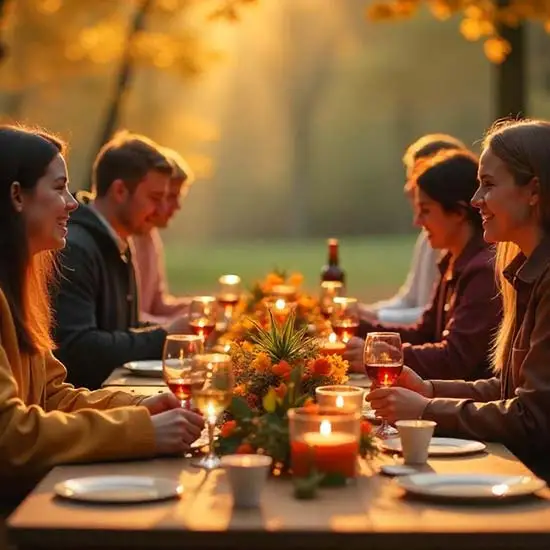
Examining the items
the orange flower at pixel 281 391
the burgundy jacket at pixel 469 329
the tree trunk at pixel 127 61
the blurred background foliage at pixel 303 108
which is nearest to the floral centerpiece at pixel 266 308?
the burgundy jacket at pixel 469 329

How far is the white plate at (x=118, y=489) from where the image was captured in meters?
3.08

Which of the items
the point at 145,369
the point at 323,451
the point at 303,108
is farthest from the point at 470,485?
the point at 303,108

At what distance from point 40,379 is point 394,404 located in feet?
3.42

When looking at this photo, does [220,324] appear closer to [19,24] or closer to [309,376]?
[309,376]

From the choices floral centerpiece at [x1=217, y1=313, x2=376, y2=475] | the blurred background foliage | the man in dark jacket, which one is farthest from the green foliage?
the blurred background foliage

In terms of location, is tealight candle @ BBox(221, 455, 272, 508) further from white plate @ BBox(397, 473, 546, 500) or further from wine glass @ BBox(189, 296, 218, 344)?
wine glass @ BBox(189, 296, 218, 344)

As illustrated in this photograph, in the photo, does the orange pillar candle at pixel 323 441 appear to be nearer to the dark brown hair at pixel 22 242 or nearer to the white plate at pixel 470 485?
the white plate at pixel 470 485

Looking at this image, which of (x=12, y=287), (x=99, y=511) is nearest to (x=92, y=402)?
(x=12, y=287)

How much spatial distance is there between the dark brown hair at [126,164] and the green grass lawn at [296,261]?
14.5m

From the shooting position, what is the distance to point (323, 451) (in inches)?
129

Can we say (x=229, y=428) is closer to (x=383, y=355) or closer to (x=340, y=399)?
(x=340, y=399)

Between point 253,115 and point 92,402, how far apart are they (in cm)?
3396

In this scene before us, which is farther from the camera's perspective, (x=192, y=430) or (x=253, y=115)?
(x=253, y=115)

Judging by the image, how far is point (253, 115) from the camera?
125 ft
